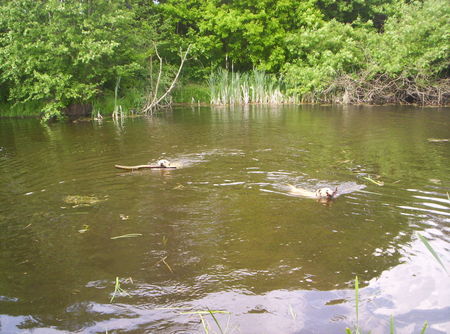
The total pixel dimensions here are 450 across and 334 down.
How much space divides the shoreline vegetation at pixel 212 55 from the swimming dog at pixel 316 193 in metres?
12.8

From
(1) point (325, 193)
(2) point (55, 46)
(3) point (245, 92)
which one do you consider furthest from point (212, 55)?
(1) point (325, 193)

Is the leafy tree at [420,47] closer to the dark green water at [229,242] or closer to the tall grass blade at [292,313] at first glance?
the dark green water at [229,242]

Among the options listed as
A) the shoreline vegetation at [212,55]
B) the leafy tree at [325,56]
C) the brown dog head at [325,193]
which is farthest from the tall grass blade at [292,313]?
the leafy tree at [325,56]

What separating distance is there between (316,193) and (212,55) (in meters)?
24.2

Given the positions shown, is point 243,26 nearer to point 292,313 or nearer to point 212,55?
point 212,55

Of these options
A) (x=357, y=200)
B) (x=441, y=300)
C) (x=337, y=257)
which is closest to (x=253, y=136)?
(x=357, y=200)

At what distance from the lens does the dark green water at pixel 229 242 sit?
11.0 feet

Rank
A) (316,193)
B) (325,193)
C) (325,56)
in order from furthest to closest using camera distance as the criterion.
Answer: (325,56) → (316,193) → (325,193)

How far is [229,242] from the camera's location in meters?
4.68

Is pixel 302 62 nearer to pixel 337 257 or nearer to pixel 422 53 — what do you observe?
pixel 422 53

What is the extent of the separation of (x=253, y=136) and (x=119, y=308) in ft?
29.8

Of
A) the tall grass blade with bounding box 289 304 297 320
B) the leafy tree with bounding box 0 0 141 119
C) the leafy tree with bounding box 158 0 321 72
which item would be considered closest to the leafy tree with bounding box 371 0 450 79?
the leafy tree with bounding box 158 0 321 72

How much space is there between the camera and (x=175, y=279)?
12.8ft

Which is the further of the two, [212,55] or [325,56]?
[212,55]
